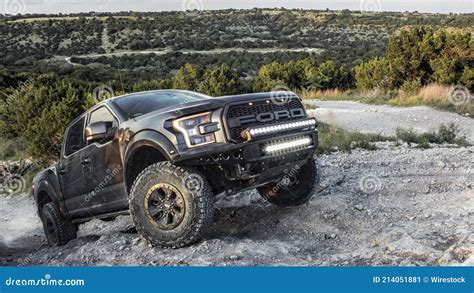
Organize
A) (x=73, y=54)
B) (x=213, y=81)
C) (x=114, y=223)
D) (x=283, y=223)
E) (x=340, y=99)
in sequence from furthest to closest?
(x=73, y=54) → (x=340, y=99) → (x=213, y=81) → (x=114, y=223) → (x=283, y=223)

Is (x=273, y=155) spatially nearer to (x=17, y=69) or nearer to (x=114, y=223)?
(x=114, y=223)

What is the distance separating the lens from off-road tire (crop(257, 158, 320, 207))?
5.75 metres

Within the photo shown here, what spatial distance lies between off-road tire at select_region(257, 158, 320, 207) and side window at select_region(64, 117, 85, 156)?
7.17 ft

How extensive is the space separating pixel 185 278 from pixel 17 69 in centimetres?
1966

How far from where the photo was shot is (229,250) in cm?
428

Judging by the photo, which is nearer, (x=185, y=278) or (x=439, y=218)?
(x=185, y=278)

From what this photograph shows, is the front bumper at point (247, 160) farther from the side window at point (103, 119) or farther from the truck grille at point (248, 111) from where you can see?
the side window at point (103, 119)

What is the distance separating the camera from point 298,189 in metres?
5.84

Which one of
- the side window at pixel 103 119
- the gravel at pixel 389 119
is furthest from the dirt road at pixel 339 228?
the gravel at pixel 389 119

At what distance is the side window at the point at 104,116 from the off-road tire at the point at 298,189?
1916mm

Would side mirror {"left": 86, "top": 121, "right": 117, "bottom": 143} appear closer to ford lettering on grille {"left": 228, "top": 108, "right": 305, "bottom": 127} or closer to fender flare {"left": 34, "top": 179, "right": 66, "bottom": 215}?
ford lettering on grille {"left": 228, "top": 108, "right": 305, "bottom": 127}

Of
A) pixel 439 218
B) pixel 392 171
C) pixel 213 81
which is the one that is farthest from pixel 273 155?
pixel 213 81

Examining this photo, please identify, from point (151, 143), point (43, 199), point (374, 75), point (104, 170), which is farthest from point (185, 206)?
point (374, 75)

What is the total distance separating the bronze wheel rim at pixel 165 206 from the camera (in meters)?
4.35
